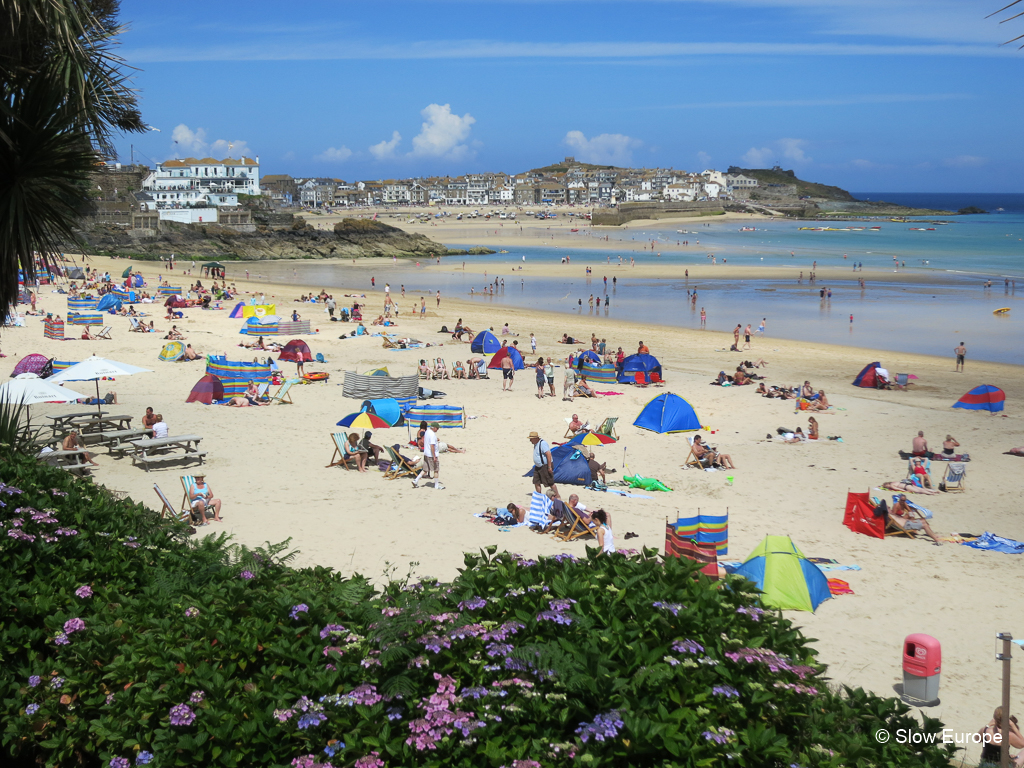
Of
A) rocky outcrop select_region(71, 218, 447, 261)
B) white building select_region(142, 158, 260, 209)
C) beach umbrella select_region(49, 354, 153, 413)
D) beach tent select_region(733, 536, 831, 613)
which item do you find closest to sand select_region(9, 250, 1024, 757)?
beach tent select_region(733, 536, 831, 613)

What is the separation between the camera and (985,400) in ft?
60.1

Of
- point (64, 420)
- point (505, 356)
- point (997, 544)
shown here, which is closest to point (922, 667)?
point (997, 544)

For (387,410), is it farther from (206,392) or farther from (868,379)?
(868,379)

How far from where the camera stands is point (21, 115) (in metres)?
5.42

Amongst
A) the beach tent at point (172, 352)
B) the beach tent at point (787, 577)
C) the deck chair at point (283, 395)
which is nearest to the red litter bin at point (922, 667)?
the beach tent at point (787, 577)

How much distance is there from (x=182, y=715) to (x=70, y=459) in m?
9.40

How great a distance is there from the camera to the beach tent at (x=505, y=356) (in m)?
21.4

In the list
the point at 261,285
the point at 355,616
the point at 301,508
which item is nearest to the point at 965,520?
the point at 301,508

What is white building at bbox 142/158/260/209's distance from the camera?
10156cm

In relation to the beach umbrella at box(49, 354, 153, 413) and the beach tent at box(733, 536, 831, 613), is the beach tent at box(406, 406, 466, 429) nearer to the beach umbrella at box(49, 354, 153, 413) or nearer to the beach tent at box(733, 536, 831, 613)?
the beach umbrella at box(49, 354, 153, 413)

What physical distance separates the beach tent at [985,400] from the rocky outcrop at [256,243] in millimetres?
58905

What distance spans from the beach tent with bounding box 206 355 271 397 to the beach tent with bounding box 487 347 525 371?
626 cm

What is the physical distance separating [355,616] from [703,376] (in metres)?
18.7

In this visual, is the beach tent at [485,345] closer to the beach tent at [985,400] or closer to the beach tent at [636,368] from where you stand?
the beach tent at [636,368]
